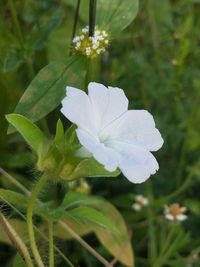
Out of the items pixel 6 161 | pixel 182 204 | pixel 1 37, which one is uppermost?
pixel 1 37

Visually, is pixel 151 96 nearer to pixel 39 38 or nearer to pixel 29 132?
pixel 39 38

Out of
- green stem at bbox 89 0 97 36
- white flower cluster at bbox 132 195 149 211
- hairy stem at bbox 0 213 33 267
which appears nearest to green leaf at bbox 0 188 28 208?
hairy stem at bbox 0 213 33 267

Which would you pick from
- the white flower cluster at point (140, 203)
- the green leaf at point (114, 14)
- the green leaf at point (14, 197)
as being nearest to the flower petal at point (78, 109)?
the green leaf at point (14, 197)

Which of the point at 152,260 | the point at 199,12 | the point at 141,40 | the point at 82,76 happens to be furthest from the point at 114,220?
the point at 199,12

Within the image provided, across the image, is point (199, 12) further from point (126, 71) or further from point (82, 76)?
point (82, 76)

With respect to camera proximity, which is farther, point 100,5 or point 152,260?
point 152,260

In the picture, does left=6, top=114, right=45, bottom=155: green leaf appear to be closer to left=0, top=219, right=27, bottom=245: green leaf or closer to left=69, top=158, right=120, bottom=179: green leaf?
left=69, top=158, right=120, bottom=179: green leaf

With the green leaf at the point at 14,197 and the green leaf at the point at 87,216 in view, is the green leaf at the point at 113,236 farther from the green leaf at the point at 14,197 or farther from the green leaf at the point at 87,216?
the green leaf at the point at 14,197
